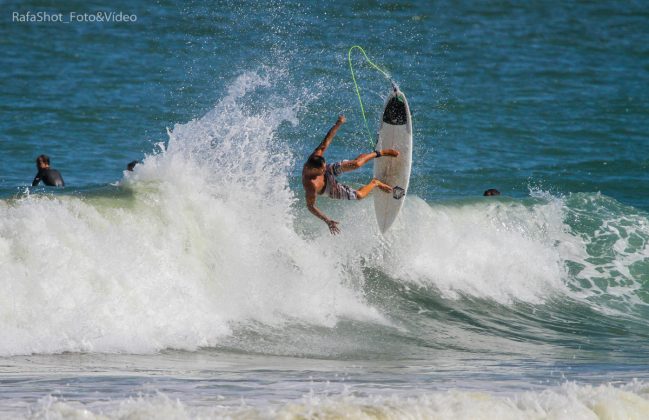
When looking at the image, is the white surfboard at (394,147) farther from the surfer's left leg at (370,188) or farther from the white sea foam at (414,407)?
the white sea foam at (414,407)

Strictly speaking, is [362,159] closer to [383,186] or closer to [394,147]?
[383,186]

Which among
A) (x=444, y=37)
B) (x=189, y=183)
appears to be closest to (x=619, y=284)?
(x=189, y=183)

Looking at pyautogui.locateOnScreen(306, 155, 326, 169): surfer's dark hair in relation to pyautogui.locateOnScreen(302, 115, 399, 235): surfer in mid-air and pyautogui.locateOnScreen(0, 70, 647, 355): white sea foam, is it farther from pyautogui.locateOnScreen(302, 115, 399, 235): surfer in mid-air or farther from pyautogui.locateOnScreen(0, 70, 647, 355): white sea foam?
pyautogui.locateOnScreen(0, 70, 647, 355): white sea foam

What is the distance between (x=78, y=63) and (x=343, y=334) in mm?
17534

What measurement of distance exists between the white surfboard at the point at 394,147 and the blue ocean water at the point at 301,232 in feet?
2.71

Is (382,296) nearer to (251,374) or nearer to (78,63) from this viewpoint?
(251,374)

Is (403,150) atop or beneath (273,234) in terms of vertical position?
atop

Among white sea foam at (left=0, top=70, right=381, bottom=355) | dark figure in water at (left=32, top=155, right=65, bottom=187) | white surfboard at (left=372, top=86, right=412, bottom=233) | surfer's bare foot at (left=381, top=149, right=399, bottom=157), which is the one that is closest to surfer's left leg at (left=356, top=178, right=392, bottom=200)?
white surfboard at (left=372, top=86, right=412, bottom=233)

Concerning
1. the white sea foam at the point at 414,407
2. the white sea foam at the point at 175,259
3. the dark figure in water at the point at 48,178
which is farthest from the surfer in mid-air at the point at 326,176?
the dark figure in water at the point at 48,178

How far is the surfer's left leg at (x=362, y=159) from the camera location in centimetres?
1191

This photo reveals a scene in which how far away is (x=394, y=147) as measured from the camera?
43.8ft

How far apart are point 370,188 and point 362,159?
1.80ft

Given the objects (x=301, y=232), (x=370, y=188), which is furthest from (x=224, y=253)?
(x=370, y=188)

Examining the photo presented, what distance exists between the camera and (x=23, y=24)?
1166 inches
